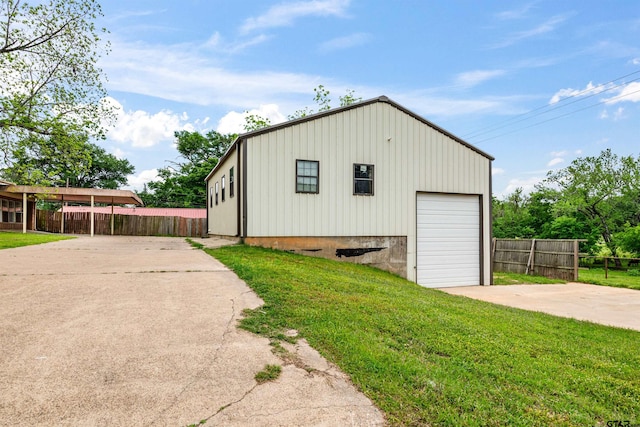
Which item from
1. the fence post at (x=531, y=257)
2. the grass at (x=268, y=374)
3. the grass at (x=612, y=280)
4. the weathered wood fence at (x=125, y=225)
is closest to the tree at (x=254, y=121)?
the weathered wood fence at (x=125, y=225)

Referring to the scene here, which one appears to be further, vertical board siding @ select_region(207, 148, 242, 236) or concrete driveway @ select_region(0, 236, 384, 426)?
vertical board siding @ select_region(207, 148, 242, 236)

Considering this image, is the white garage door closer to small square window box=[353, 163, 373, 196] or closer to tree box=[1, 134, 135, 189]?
small square window box=[353, 163, 373, 196]

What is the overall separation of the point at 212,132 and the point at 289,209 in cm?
3089

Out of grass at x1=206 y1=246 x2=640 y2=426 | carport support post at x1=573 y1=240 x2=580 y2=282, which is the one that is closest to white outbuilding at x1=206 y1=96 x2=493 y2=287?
carport support post at x1=573 y1=240 x2=580 y2=282

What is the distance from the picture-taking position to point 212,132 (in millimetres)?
39094

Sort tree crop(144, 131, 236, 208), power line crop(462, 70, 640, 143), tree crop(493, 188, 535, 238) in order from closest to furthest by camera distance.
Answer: power line crop(462, 70, 640, 143) < tree crop(493, 188, 535, 238) < tree crop(144, 131, 236, 208)

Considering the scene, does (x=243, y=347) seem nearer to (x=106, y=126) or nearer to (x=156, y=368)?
(x=156, y=368)

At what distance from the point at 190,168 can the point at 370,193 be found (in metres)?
31.0

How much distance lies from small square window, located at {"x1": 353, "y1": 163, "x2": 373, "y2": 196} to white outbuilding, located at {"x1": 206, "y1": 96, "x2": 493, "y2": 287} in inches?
1.3

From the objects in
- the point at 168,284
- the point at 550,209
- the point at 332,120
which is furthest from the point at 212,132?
the point at 168,284

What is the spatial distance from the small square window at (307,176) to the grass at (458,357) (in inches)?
230

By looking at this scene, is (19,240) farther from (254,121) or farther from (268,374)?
(254,121)

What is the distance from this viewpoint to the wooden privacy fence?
15352 millimetres

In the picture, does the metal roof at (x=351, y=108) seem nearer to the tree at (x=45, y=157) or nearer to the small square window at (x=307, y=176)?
the small square window at (x=307, y=176)
